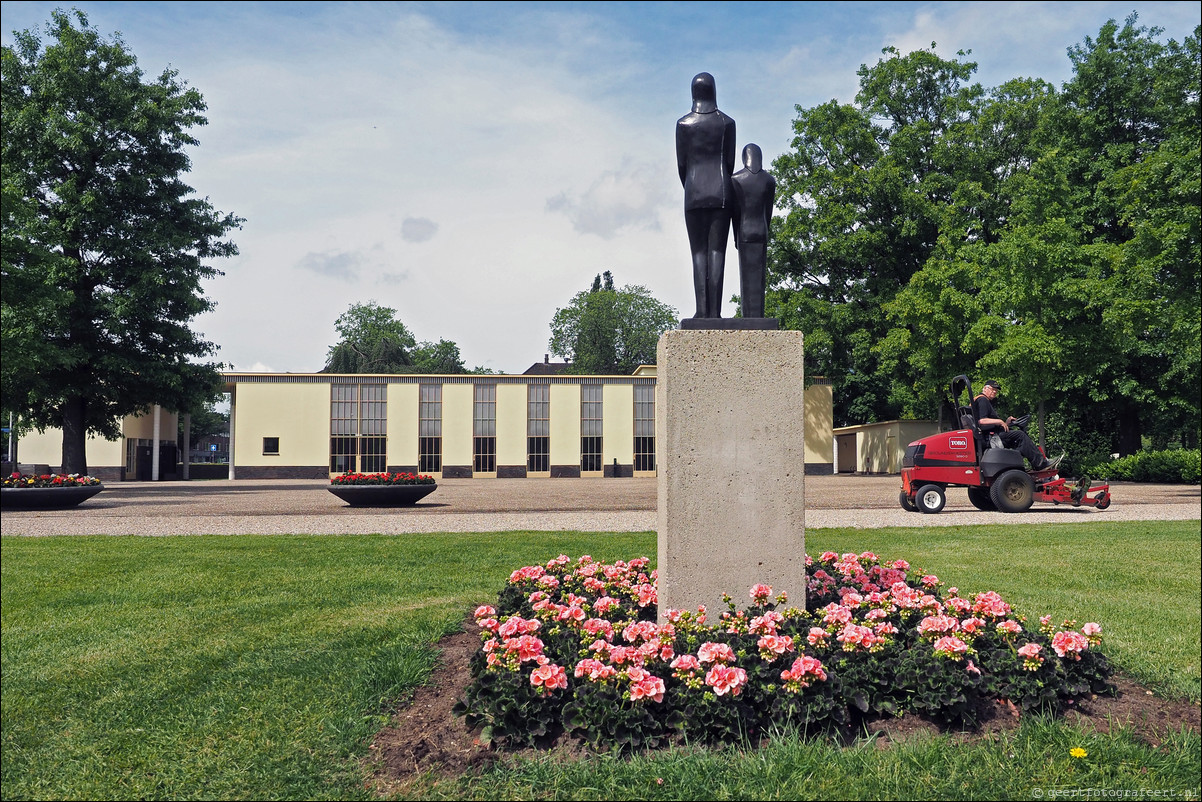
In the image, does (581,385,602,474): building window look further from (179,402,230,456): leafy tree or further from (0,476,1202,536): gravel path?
(179,402,230,456): leafy tree

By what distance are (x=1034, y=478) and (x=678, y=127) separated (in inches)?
497

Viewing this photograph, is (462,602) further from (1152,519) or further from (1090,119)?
(1090,119)

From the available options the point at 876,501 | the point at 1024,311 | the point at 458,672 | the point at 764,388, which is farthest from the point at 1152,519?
the point at 1024,311

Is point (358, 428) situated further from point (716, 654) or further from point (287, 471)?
point (716, 654)

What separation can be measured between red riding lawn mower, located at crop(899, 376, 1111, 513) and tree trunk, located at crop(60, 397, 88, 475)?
931 inches

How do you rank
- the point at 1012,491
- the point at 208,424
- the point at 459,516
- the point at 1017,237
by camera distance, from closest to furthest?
the point at 1012,491 < the point at 459,516 < the point at 1017,237 < the point at 208,424

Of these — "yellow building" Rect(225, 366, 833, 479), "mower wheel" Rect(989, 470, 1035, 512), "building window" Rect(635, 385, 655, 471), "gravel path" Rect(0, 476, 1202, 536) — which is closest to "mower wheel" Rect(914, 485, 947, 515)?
"gravel path" Rect(0, 476, 1202, 536)

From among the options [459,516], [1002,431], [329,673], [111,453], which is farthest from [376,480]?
[111,453]

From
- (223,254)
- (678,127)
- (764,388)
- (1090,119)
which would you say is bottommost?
(764,388)

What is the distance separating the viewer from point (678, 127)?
5.35 metres

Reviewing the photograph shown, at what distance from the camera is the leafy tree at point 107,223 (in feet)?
83.3

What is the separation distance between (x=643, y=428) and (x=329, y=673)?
146 ft

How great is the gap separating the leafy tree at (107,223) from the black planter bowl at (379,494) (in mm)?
11221

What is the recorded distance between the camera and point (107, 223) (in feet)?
86.1
